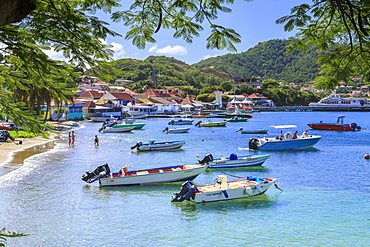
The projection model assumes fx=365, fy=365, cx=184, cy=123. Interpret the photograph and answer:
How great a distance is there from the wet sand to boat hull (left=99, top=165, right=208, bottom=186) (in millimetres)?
8732

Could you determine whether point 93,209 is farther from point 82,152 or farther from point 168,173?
point 82,152

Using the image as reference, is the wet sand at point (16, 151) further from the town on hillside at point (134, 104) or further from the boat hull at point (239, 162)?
the town on hillside at point (134, 104)

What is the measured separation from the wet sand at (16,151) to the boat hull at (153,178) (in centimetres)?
873

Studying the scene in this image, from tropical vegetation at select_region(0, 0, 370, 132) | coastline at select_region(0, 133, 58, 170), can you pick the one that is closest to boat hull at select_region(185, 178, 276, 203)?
tropical vegetation at select_region(0, 0, 370, 132)

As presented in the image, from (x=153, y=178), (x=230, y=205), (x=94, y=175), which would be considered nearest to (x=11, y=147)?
(x=94, y=175)

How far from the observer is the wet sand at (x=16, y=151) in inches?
1083

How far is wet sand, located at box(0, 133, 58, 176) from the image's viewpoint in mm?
27497

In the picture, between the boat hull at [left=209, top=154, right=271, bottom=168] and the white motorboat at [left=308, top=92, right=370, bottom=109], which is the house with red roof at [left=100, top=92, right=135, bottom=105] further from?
the white motorboat at [left=308, top=92, right=370, bottom=109]

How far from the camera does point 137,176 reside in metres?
21.4

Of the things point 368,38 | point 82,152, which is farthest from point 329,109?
point 368,38

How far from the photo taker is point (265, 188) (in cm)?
1953

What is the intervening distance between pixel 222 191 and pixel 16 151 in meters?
23.9

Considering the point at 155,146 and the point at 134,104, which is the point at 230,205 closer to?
the point at 155,146

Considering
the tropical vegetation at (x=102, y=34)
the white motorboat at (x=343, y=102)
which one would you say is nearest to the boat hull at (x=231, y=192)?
the tropical vegetation at (x=102, y=34)
